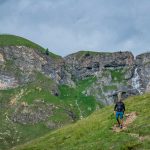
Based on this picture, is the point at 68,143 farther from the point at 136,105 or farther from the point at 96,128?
the point at 136,105

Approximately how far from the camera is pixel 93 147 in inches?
1924

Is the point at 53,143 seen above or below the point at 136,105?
below

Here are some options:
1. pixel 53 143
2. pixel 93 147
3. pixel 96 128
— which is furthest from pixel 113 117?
pixel 93 147

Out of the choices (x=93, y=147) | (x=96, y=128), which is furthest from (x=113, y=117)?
(x=93, y=147)

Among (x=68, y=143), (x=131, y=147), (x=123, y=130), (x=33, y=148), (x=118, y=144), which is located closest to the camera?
(x=131, y=147)

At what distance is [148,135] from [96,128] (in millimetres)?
17068

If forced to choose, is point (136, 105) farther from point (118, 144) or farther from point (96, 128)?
point (118, 144)

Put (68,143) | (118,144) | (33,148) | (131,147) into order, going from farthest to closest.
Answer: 1. (33,148)
2. (68,143)
3. (118,144)
4. (131,147)

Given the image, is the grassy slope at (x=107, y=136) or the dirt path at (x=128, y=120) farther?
the dirt path at (x=128, y=120)

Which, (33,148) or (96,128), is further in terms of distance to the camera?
(33,148)

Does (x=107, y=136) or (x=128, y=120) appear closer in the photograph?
(x=107, y=136)

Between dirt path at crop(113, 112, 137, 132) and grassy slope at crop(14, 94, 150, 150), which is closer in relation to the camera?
grassy slope at crop(14, 94, 150, 150)

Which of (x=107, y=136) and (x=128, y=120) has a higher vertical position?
(x=128, y=120)

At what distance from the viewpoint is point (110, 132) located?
5669cm
